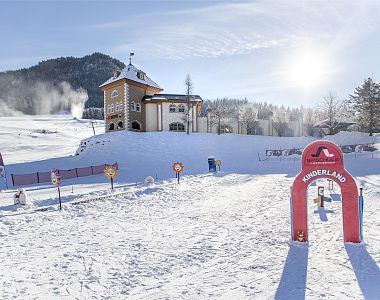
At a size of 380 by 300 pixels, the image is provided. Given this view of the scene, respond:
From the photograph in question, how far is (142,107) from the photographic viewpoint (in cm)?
4525

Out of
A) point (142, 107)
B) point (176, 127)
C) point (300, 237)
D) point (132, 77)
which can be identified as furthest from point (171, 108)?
point (300, 237)

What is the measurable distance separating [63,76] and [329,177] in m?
187

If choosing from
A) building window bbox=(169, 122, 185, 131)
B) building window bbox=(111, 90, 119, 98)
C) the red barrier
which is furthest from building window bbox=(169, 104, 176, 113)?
the red barrier

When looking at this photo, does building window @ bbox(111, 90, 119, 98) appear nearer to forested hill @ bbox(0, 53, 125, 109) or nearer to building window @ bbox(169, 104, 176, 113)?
building window @ bbox(169, 104, 176, 113)

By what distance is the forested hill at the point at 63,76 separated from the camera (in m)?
164

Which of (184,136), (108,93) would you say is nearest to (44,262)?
(184,136)

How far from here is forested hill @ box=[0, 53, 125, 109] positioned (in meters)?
164

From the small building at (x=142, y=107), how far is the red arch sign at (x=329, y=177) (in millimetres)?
35126

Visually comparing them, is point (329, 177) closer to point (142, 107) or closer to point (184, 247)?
point (184, 247)

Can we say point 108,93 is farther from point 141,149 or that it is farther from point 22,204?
point 22,204

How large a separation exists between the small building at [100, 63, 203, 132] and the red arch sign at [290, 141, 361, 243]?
35.1m

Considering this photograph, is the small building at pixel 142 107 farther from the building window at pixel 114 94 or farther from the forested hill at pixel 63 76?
the forested hill at pixel 63 76

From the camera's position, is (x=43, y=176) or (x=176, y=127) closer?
(x=43, y=176)

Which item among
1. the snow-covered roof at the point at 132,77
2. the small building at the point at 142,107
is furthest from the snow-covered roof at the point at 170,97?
the snow-covered roof at the point at 132,77
